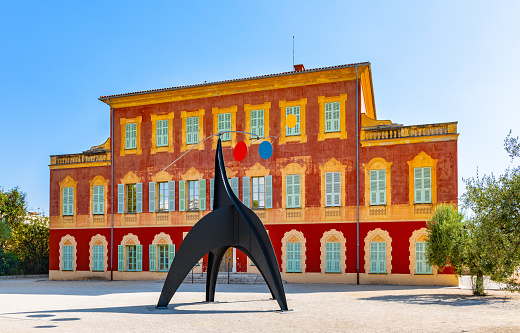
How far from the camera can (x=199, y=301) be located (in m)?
16.4

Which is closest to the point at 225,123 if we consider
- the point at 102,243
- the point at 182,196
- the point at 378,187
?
the point at 182,196

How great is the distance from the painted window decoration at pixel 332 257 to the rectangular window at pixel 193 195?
699 cm

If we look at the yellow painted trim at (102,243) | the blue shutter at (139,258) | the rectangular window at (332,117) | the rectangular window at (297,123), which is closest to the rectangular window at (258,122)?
the rectangular window at (297,123)

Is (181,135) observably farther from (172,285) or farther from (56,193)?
(172,285)

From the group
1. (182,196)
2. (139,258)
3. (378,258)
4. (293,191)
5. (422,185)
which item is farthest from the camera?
(139,258)

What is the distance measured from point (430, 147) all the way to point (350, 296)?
839 centimetres

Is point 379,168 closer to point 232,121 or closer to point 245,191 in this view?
point 245,191

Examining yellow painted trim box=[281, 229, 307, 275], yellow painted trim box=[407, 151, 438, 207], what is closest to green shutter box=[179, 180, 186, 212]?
yellow painted trim box=[281, 229, 307, 275]

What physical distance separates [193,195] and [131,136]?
16.6 feet

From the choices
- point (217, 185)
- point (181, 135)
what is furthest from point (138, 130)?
point (217, 185)

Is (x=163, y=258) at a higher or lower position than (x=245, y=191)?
lower

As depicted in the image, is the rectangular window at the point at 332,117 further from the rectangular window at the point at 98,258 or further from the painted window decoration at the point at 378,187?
the rectangular window at the point at 98,258

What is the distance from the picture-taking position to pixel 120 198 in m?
29.1

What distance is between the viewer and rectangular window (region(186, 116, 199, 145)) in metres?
27.9
